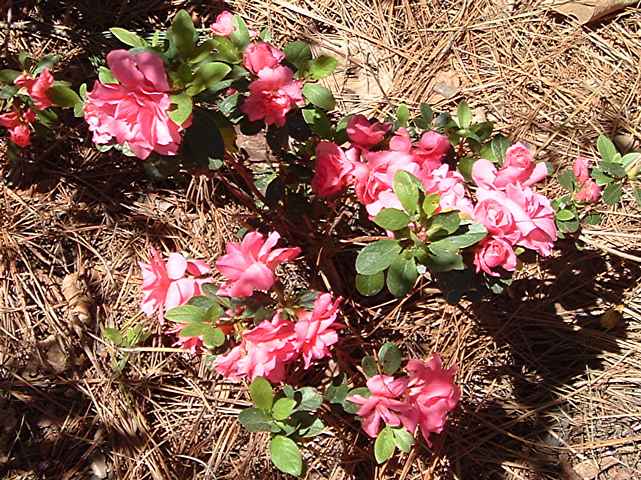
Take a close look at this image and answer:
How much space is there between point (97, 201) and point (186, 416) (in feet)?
2.28

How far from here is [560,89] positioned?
2.22 m

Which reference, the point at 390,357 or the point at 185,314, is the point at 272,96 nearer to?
the point at 185,314

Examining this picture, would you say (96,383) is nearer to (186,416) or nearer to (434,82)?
(186,416)

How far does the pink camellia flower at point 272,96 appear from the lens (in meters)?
1.49

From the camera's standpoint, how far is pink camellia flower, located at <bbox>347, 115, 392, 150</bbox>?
160 cm

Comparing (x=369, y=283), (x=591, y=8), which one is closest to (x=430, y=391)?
(x=369, y=283)

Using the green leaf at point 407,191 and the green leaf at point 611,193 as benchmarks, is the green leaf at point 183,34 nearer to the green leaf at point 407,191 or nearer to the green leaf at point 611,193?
the green leaf at point 407,191

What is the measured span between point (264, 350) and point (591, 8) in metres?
1.60

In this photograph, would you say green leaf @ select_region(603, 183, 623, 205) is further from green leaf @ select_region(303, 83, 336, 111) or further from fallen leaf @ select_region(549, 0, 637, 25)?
fallen leaf @ select_region(549, 0, 637, 25)

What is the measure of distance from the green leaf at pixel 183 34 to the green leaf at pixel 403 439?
89 centimetres

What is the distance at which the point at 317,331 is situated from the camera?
1477 millimetres

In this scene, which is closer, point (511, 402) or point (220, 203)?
point (511, 402)

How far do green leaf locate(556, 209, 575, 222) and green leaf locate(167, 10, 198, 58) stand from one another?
92cm

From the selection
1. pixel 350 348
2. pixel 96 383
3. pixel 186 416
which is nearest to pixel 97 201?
pixel 96 383
